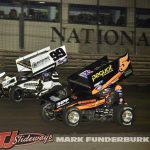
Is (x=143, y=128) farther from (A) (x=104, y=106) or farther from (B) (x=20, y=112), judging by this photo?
(B) (x=20, y=112)

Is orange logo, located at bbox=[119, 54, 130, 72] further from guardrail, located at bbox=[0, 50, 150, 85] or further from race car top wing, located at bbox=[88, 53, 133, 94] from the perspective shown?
guardrail, located at bbox=[0, 50, 150, 85]

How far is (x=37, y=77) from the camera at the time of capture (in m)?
14.6

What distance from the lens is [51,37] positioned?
20.5m

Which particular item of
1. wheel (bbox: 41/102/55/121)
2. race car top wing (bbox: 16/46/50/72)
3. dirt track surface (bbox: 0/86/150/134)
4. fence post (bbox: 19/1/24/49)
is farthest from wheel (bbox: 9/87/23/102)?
fence post (bbox: 19/1/24/49)

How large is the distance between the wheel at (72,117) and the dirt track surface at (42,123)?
0.36 feet

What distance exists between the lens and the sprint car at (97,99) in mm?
10164

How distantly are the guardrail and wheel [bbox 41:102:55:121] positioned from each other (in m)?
8.77

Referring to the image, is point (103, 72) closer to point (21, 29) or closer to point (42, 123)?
point (42, 123)

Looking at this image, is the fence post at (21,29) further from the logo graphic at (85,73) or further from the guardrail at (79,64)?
the logo graphic at (85,73)

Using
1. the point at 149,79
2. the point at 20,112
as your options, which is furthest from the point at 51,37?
the point at 20,112

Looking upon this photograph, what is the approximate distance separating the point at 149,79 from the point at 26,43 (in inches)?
212

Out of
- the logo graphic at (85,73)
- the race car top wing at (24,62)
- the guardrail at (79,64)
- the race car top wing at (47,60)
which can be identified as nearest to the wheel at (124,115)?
the logo graphic at (85,73)

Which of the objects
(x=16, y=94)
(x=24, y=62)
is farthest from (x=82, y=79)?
(x=24, y=62)

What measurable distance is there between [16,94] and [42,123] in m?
4.07
